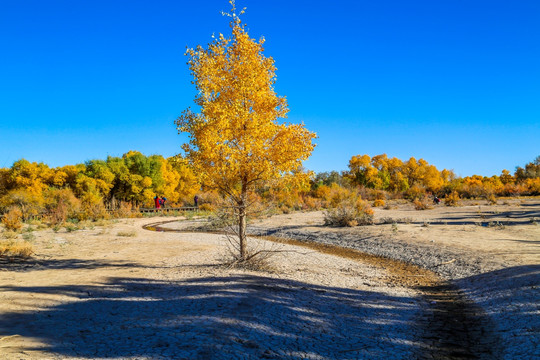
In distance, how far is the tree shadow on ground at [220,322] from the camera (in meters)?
4.95

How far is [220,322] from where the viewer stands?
5730mm

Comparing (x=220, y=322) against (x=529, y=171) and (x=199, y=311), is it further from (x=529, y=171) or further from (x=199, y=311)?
(x=529, y=171)

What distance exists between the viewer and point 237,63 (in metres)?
9.35

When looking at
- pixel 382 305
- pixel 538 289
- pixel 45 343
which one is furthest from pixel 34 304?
pixel 538 289

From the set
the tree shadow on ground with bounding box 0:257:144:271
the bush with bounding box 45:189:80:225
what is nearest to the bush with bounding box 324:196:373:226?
the tree shadow on ground with bounding box 0:257:144:271

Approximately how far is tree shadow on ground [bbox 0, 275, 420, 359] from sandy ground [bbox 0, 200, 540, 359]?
2 cm

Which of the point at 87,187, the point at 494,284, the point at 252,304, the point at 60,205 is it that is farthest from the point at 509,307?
the point at 87,187

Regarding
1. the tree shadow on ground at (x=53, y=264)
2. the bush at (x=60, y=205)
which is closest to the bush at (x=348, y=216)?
the tree shadow on ground at (x=53, y=264)

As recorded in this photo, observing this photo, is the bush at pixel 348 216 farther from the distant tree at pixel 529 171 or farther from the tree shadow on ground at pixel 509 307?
the distant tree at pixel 529 171

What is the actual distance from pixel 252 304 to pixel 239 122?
14.2 ft

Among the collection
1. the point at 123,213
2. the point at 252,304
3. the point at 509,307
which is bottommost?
the point at 509,307

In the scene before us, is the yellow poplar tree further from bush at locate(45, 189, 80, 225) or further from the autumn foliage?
bush at locate(45, 189, 80, 225)

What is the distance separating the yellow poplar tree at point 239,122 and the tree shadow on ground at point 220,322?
8.84 ft

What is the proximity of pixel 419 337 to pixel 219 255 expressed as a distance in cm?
781
